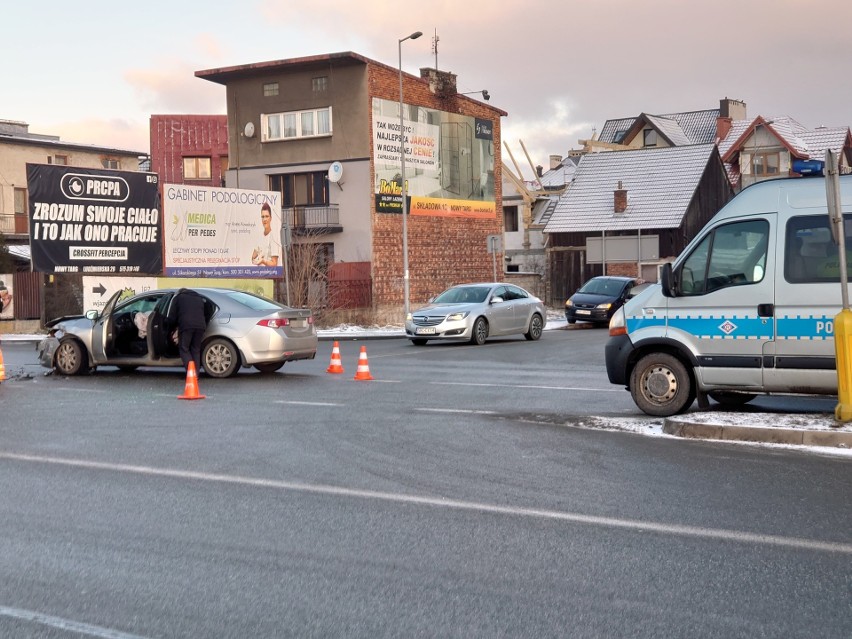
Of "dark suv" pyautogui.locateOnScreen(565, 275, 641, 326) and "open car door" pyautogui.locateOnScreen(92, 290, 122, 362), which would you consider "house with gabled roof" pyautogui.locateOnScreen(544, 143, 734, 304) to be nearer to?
"dark suv" pyautogui.locateOnScreen(565, 275, 641, 326)

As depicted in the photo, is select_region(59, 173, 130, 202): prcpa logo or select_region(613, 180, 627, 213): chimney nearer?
select_region(59, 173, 130, 202): prcpa logo

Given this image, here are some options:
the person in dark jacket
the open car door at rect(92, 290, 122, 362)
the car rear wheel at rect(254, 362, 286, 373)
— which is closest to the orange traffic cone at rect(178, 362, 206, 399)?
the person in dark jacket

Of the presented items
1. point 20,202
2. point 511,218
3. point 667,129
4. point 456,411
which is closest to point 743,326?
point 456,411

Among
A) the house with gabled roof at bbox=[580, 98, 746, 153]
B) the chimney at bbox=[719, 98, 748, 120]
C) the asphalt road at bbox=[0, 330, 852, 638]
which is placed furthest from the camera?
the chimney at bbox=[719, 98, 748, 120]

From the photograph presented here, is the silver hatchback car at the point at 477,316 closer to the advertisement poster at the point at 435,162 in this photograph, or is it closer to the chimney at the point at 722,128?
the advertisement poster at the point at 435,162

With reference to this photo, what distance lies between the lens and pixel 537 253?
7125cm

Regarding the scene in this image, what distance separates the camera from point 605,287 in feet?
129

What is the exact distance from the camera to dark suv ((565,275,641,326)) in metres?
37.7

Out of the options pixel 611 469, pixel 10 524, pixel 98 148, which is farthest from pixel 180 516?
pixel 98 148

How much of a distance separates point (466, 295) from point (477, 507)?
69.7ft

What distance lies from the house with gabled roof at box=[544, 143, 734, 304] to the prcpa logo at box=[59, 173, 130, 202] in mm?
24859

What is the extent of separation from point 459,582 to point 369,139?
133 ft

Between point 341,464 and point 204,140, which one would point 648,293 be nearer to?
point 341,464

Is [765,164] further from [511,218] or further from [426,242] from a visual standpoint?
[426,242]
